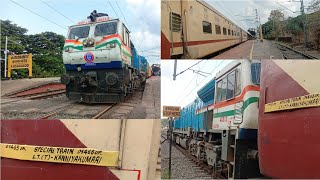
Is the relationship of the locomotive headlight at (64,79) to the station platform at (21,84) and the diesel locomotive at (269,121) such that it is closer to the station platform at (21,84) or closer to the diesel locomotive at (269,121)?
the station platform at (21,84)

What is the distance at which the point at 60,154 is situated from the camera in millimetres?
2217

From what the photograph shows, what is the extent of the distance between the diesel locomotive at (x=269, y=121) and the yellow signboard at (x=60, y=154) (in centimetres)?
117

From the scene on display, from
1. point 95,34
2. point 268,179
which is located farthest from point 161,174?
point 95,34

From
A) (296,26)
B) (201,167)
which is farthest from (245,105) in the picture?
(296,26)

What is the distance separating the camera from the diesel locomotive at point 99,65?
3.42 m

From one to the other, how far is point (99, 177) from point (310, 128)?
142 cm

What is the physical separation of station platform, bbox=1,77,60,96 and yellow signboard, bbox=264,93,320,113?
2.31 m

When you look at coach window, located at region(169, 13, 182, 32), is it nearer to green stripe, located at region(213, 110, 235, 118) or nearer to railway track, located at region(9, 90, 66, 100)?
green stripe, located at region(213, 110, 235, 118)

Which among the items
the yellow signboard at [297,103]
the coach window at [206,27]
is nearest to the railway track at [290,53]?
the yellow signboard at [297,103]

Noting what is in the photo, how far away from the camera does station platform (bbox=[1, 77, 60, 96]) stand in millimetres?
2880

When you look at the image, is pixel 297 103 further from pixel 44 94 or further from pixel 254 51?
pixel 44 94

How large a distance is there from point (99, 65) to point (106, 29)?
45 cm

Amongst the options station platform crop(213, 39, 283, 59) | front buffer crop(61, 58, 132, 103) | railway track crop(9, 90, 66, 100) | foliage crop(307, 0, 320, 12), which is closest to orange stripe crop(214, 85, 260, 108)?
station platform crop(213, 39, 283, 59)

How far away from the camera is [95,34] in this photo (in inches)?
141
